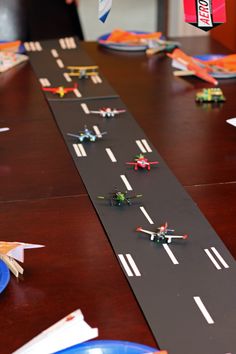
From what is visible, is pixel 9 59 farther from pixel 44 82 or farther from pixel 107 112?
pixel 107 112

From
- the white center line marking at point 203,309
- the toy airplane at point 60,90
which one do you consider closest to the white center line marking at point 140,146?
the toy airplane at point 60,90

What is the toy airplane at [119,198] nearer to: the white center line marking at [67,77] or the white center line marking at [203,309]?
the white center line marking at [203,309]

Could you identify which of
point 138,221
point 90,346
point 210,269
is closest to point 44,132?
point 138,221

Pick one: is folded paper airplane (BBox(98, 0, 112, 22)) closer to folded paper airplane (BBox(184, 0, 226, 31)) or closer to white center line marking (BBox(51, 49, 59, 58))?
folded paper airplane (BBox(184, 0, 226, 31))

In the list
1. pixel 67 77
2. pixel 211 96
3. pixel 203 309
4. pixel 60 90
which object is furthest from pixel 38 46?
pixel 203 309

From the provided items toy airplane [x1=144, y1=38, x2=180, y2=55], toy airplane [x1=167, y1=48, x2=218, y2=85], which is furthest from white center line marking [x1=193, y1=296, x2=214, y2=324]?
toy airplane [x1=144, y1=38, x2=180, y2=55]

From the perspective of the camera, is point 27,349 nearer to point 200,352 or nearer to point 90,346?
point 90,346
